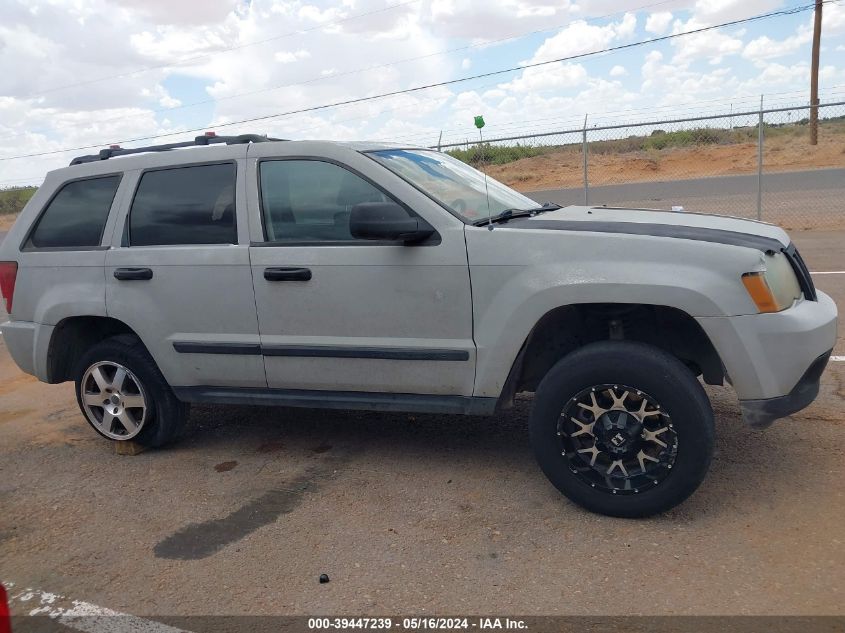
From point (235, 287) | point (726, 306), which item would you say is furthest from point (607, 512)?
point (235, 287)

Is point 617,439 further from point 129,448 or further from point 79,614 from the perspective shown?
point 129,448

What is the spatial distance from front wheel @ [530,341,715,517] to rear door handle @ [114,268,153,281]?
240 centimetres

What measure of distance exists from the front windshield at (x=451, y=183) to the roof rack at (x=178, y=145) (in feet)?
2.71

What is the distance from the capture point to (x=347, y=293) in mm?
4211

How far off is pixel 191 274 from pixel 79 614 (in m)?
1.96

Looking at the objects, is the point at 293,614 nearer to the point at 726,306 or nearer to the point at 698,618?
the point at 698,618

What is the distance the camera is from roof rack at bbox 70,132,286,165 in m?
4.79

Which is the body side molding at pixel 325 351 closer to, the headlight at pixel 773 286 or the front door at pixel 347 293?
the front door at pixel 347 293

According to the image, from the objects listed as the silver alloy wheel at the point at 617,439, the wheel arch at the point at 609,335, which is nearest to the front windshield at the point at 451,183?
the wheel arch at the point at 609,335

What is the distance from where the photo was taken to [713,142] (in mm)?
30656

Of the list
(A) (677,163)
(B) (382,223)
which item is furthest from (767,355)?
(A) (677,163)

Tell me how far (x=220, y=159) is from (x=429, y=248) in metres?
1.48

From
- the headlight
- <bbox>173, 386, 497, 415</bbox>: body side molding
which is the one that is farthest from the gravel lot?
the headlight

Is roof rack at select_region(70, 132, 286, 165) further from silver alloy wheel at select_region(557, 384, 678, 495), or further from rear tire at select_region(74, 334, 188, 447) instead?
silver alloy wheel at select_region(557, 384, 678, 495)
